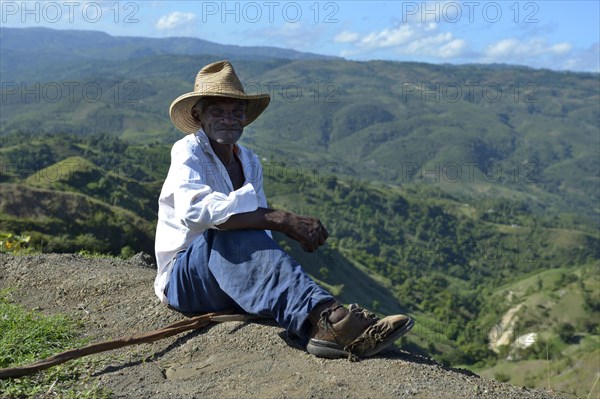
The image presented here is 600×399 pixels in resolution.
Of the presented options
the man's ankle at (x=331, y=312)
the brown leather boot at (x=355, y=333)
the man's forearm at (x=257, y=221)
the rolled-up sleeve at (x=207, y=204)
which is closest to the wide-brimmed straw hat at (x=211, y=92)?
the rolled-up sleeve at (x=207, y=204)

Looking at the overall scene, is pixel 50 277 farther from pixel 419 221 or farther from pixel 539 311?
pixel 419 221

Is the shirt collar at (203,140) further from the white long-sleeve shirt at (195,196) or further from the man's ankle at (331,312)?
the man's ankle at (331,312)

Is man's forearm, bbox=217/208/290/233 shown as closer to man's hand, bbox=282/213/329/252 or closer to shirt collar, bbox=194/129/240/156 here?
man's hand, bbox=282/213/329/252

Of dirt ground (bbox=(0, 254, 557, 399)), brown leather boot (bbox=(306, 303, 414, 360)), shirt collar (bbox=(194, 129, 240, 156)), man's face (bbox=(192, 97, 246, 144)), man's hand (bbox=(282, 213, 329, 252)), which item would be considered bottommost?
dirt ground (bbox=(0, 254, 557, 399))

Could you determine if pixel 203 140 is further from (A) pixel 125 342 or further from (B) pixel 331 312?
(B) pixel 331 312

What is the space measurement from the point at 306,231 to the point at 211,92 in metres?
1.35

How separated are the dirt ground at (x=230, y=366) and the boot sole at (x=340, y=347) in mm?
47

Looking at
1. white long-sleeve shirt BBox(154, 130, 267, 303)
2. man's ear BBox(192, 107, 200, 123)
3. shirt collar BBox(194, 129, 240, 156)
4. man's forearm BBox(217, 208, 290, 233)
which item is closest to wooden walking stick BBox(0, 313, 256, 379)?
white long-sleeve shirt BBox(154, 130, 267, 303)

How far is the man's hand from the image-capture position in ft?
14.2

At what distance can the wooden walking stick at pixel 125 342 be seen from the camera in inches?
159

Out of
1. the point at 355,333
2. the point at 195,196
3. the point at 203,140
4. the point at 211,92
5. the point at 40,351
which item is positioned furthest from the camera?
the point at 203,140

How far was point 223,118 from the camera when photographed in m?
5.12

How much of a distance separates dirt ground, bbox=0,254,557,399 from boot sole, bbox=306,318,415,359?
5cm

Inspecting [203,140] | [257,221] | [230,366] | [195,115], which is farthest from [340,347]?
[195,115]
